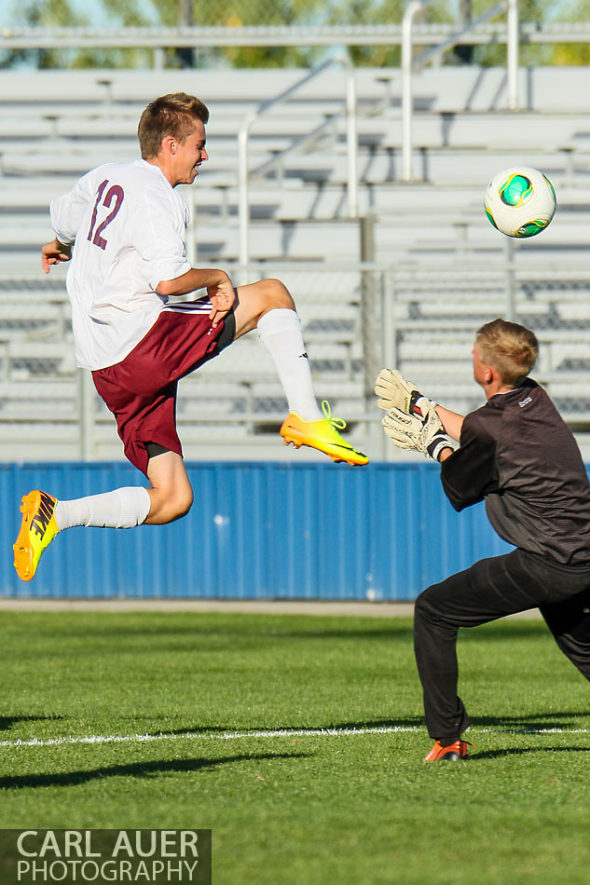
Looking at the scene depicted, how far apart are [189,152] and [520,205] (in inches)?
80.1

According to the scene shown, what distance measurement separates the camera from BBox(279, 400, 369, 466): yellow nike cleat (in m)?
5.96

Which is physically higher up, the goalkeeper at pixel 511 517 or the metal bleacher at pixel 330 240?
the metal bleacher at pixel 330 240

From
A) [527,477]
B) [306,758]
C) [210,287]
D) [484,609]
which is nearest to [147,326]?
[210,287]

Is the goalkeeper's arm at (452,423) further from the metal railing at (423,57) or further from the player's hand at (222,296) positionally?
the metal railing at (423,57)

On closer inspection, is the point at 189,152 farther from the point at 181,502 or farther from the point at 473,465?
the point at 473,465

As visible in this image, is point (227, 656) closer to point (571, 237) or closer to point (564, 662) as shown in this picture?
point (564, 662)

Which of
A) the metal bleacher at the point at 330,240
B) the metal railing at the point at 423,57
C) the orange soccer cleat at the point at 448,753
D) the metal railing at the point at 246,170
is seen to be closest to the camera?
the orange soccer cleat at the point at 448,753

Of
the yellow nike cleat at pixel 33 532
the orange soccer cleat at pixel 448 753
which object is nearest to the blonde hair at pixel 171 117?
the yellow nike cleat at pixel 33 532

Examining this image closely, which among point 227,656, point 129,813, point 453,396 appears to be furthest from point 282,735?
point 453,396

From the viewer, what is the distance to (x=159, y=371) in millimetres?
5980

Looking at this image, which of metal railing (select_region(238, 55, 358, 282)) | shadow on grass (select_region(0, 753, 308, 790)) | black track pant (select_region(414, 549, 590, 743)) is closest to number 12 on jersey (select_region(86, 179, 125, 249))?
black track pant (select_region(414, 549, 590, 743))

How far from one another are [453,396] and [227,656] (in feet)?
18.8

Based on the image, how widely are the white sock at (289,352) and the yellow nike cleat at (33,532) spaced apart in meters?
1.13

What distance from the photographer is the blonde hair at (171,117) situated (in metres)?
5.91
